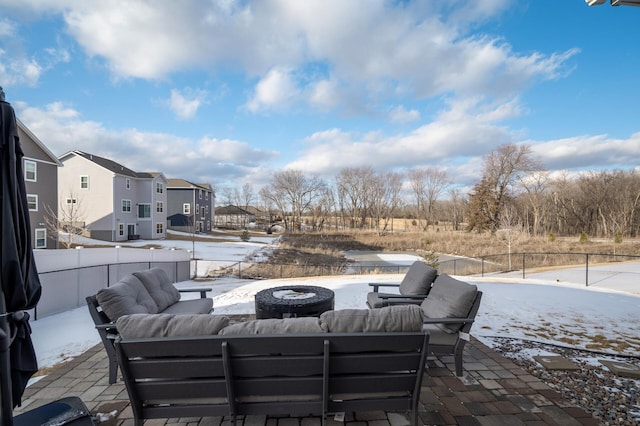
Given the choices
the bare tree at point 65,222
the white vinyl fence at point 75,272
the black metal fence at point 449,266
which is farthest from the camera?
the bare tree at point 65,222

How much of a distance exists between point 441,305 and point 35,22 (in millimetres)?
9104

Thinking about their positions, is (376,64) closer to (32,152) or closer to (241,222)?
(32,152)

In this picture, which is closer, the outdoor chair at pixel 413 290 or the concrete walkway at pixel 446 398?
the concrete walkway at pixel 446 398

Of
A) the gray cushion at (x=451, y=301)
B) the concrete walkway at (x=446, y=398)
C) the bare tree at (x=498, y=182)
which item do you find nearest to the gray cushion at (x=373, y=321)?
the concrete walkway at (x=446, y=398)

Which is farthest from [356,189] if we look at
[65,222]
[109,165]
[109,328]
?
[109,328]

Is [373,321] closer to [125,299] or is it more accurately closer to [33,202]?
[125,299]

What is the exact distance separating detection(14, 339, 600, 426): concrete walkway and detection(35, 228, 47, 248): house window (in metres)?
18.9

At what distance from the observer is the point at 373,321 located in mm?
1915

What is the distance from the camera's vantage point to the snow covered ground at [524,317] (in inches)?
152

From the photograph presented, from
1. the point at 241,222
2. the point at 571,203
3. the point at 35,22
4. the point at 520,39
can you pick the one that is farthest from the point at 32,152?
the point at 571,203

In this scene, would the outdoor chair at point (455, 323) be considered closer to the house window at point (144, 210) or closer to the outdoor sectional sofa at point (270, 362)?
the outdoor sectional sofa at point (270, 362)

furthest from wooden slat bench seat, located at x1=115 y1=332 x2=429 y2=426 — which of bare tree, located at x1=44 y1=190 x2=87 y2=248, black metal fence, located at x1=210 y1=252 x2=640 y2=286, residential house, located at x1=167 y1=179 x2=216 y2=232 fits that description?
residential house, located at x1=167 y1=179 x2=216 y2=232

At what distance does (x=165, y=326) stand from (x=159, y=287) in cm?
259

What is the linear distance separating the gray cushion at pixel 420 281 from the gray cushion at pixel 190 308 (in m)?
2.89
